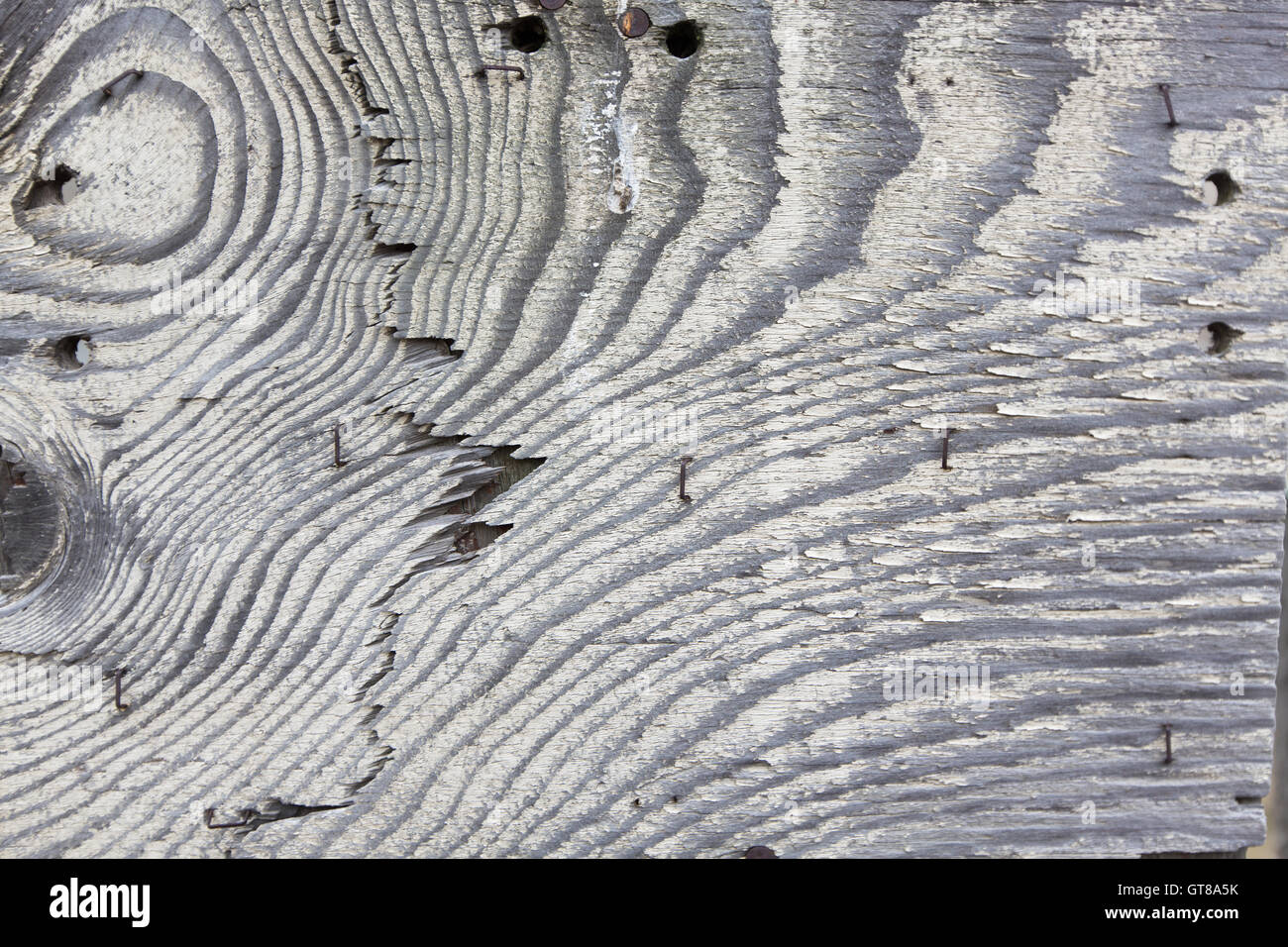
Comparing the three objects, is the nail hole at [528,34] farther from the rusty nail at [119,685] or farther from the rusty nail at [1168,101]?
the rusty nail at [119,685]

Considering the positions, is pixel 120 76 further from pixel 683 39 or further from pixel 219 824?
pixel 219 824

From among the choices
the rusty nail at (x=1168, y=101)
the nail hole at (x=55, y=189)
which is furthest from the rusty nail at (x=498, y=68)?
the rusty nail at (x=1168, y=101)

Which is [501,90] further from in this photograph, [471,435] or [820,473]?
[820,473]

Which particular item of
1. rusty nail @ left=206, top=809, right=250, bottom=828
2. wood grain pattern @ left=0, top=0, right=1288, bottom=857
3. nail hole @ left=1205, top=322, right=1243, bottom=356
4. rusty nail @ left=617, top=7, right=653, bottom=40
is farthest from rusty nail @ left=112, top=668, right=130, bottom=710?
nail hole @ left=1205, top=322, right=1243, bottom=356

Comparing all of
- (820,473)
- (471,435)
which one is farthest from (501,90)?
(820,473)

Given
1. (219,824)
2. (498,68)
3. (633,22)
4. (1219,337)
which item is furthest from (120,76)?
(1219,337)
